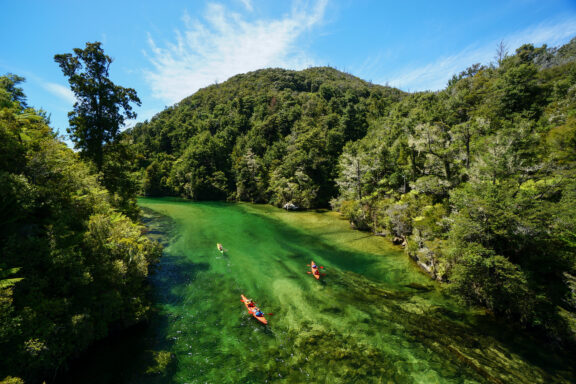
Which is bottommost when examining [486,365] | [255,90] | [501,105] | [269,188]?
[486,365]

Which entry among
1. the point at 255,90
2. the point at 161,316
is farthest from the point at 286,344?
the point at 255,90

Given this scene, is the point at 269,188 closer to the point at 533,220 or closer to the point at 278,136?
the point at 278,136

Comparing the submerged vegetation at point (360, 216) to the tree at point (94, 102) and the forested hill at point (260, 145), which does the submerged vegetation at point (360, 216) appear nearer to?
the tree at point (94, 102)

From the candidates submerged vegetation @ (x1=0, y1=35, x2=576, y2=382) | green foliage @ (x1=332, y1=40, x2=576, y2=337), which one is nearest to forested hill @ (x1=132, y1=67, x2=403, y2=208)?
submerged vegetation @ (x1=0, y1=35, x2=576, y2=382)

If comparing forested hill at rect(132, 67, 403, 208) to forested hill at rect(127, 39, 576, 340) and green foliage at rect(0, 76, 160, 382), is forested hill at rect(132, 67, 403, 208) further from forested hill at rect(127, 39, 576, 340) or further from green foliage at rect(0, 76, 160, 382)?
green foliage at rect(0, 76, 160, 382)

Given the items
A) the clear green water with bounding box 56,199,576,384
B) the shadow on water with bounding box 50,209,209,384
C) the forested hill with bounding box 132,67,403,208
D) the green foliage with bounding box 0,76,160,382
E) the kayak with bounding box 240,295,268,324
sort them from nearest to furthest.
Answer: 1. the green foliage with bounding box 0,76,160,382
2. the shadow on water with bounding box 50,209,209,384
3. the clear green water with bounding box 56,199,576,384
4. the kayak with bounding box 240,295,268,324
5. the forested hill with bounding box 132,67,403,208

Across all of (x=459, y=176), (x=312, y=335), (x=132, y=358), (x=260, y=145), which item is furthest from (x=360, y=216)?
(x=260, y=145)

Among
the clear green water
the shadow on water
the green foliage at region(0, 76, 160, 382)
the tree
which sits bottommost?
the clear green water
